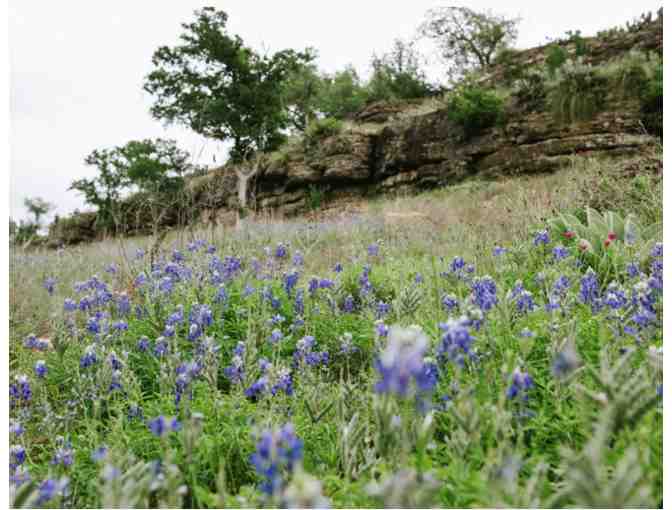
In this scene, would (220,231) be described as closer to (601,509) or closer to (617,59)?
(601,509)

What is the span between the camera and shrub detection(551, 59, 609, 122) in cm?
1233

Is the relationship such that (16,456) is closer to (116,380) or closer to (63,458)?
(63,458)

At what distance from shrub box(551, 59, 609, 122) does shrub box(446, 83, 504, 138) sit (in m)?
1.46

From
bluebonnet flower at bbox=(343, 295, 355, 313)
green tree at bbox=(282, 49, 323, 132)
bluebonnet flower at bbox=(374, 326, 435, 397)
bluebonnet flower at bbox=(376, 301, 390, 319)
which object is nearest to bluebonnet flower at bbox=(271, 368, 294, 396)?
bluebonnet flower at bbox=(376, 301, 390, 319)

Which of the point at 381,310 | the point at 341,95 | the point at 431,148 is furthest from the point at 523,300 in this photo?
the point at 341,95

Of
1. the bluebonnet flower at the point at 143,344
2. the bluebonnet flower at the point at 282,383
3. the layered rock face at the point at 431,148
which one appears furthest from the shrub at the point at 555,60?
A: the bluebonnet flower at the point at 282,383

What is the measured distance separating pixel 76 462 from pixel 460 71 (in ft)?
74.8

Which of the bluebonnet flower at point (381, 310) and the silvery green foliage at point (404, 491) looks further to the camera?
the bluebonnet flower at point (381, 310)

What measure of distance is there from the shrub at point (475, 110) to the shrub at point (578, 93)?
1.46m

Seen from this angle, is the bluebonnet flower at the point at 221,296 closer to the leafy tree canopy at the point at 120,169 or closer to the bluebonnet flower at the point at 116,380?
the bluebonnet flower at the point at 116,380

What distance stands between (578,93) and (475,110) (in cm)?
250

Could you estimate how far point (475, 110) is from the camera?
44.9 ft

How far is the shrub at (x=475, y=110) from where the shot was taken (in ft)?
44.9

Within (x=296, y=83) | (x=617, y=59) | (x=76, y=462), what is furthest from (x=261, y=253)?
(x=296, y=83)
